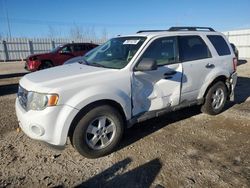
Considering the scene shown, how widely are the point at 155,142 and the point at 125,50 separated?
5.56 feet

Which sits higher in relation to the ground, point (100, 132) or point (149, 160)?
point (100, 132)

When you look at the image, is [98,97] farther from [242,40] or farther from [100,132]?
[242,40]

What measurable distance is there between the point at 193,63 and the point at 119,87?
1.81 metres

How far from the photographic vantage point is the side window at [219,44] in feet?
17.1

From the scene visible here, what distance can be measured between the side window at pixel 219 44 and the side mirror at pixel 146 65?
2.10 m

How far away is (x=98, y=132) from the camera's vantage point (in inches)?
142

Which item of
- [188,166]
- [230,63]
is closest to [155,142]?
[188,166]

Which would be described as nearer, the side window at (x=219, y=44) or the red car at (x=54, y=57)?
the side window at (x=219, y=44)

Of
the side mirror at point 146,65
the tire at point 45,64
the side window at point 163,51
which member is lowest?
the tire at point 45,64

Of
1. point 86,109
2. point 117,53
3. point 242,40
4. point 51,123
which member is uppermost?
point 117,53

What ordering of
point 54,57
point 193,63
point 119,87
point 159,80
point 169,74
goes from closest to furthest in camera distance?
point 119,87, point 159,80, point 169,74, point 193,63, point 54,57

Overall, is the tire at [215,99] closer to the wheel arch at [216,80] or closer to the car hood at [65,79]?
the wheel arch at [216,80]

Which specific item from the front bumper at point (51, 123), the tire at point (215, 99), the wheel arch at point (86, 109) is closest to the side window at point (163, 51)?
the wheel arch at point (86, 109)

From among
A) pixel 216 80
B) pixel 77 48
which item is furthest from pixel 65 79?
pixel 77 48
